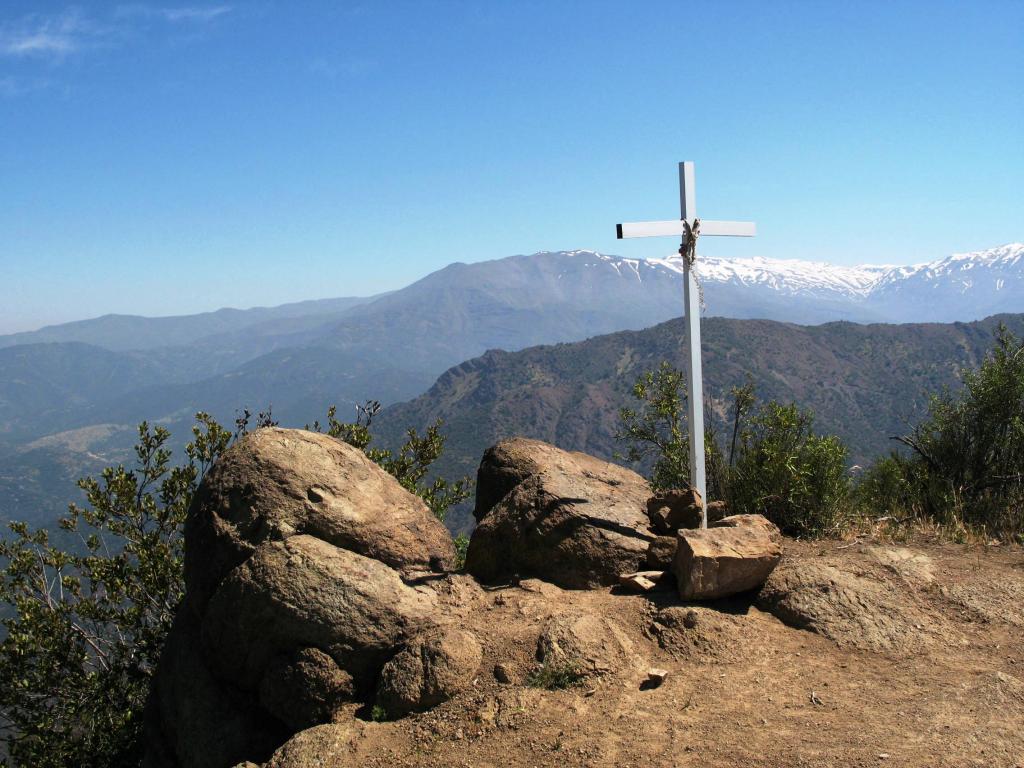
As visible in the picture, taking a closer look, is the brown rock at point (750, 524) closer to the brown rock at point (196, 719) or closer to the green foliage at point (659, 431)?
the green foliage at point (659, 431)

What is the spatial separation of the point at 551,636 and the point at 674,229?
4803 millimetres

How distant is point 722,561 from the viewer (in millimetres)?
6641

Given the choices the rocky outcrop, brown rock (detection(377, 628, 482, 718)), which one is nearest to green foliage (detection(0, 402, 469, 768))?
the rocky outcrop

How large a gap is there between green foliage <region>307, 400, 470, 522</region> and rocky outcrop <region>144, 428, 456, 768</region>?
5060 mm

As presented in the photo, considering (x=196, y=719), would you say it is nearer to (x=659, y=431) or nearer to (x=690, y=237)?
(x=690, y=237)

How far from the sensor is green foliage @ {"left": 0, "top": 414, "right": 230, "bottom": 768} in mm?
9305

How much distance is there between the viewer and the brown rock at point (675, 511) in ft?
25.6

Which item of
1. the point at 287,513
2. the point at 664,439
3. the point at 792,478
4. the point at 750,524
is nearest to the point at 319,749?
the point at 287,513

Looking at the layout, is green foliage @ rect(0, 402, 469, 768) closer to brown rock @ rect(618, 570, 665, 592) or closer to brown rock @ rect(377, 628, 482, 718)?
brown rock @ rect(377, 628, 482, 718)

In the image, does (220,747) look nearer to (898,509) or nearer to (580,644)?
(580,644)

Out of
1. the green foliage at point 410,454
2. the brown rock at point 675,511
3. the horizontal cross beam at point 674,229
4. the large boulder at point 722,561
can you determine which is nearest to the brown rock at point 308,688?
the large boulder at point 722,561

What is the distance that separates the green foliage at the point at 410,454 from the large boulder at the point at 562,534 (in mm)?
5022

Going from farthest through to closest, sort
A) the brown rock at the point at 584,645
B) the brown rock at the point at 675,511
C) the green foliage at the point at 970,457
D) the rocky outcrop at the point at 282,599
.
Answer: the green foliage at the point at 970,457, the brown rock at the point at 675,511, the rocky outcrop at the point at 282,599, the brown rock at the point at 584,645

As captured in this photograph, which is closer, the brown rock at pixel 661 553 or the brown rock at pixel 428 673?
the brown rock at pixel 428 673
